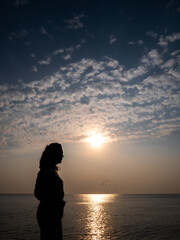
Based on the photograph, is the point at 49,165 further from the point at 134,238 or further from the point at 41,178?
the point at 134,238

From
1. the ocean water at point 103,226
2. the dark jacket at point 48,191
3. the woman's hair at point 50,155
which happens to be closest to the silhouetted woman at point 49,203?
the dark jacket at point 48,191

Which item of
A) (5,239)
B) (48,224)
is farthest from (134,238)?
(48,224)

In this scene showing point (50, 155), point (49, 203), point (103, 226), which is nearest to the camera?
point (49, 203)

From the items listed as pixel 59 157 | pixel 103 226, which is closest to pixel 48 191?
pixel 59 157

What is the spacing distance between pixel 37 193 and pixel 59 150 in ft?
2.75

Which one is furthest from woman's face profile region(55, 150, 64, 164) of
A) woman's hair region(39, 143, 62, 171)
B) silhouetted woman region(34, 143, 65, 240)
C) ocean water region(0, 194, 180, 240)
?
ocean water region(0, 194, 180, 240)

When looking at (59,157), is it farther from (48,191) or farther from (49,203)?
(49,203)

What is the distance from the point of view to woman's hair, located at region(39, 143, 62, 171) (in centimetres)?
367

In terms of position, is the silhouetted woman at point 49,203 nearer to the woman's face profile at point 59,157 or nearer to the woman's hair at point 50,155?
the woman's hair at point 50,155

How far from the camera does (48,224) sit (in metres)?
3.35

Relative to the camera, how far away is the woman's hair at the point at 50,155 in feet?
12.0

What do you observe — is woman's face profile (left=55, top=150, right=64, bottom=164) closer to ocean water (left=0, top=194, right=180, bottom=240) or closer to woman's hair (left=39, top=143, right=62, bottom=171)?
woman's hair (left=39, top=143, right=62, bottom=171)

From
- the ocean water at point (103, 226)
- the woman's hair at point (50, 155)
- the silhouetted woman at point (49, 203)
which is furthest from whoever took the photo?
the ocean water at point (103, 226)

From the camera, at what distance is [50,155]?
12.2ft
